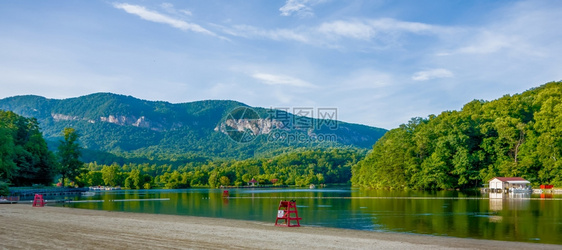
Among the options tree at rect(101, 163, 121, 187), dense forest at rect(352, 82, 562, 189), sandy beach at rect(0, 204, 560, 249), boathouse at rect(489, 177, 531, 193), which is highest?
dense forest at rect(352, 82, 562, 189)

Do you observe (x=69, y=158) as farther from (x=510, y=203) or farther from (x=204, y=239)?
(x=204, y=239)

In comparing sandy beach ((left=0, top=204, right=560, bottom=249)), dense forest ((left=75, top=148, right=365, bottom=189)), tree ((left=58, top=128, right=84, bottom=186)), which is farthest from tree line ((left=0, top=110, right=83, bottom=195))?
sandy beach ((left=0, top=204, right=560, bottom=249))

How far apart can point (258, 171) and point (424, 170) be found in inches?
3244

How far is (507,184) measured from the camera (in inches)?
2562

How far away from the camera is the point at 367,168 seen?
335 feet

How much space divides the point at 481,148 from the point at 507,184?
1352 centimetres

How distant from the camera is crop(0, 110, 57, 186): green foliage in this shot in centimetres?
7044

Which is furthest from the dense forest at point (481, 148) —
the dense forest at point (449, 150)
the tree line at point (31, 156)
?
the tree line at point (31, 156)

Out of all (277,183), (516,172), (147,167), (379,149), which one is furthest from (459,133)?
(147,167)

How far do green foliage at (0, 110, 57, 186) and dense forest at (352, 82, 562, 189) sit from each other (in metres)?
61.4

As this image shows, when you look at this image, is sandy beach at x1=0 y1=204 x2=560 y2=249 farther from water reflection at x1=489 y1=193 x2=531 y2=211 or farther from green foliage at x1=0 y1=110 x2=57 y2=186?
green foliage at x1=0 y1=110 x2=57 y2=186

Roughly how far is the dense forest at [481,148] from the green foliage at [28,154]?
61.4m

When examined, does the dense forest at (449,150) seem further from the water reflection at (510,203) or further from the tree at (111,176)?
the tree at (111,176)

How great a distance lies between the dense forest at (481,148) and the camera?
219 ft
